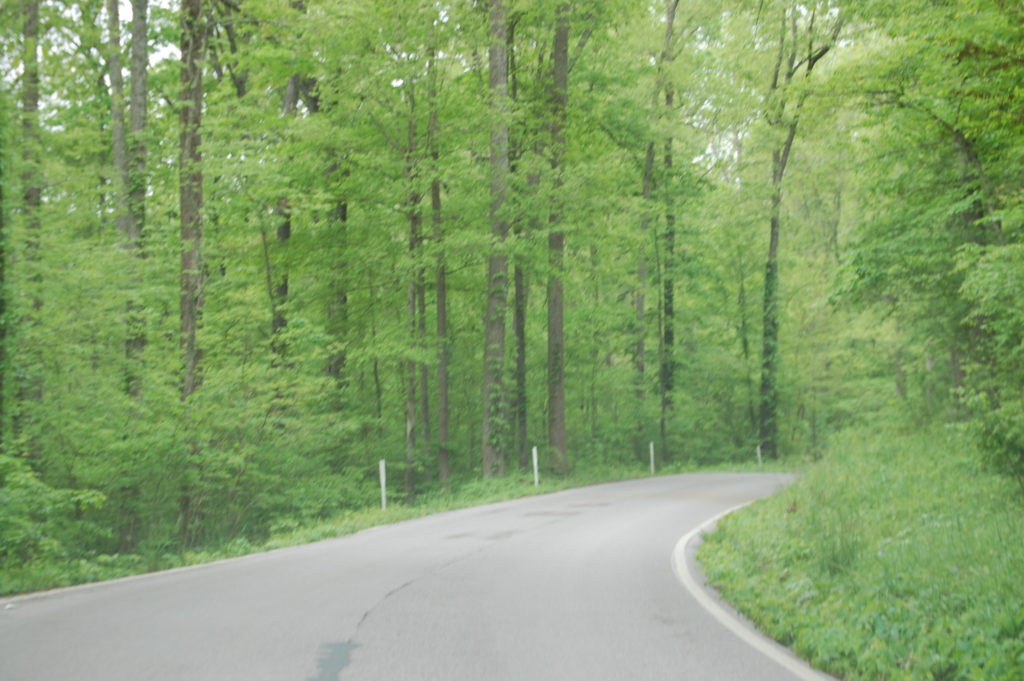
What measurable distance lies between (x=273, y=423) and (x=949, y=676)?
12718 millimetres

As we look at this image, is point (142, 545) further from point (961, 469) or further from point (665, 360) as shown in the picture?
point (665, 360)

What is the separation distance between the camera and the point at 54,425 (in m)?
13.8

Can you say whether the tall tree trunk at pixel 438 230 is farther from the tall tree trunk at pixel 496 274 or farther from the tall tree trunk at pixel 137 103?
the tall tree trunk at pixel 137 103

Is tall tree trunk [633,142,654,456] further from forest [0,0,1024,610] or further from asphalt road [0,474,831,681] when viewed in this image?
asphalt road [0,474,831,681]

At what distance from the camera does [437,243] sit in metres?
20.8

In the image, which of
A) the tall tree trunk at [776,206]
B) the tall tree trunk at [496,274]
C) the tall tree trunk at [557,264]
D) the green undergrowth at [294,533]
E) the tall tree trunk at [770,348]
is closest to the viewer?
the green undergrowth at [294,533]

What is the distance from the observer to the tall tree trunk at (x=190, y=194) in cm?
1543

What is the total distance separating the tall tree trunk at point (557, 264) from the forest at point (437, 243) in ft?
0.31

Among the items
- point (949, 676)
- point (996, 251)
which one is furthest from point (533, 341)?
point (949, 676)

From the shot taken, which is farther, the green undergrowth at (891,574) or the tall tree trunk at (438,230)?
the tall tree trunk at (438,230)

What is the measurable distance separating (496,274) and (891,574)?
51.1ft

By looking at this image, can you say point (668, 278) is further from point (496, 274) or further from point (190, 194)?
point (190, 194)

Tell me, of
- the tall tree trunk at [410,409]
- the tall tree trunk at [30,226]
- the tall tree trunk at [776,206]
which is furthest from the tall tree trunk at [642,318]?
the tall tree trunk at [30,226]

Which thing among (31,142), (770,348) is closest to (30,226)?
(31,142)
